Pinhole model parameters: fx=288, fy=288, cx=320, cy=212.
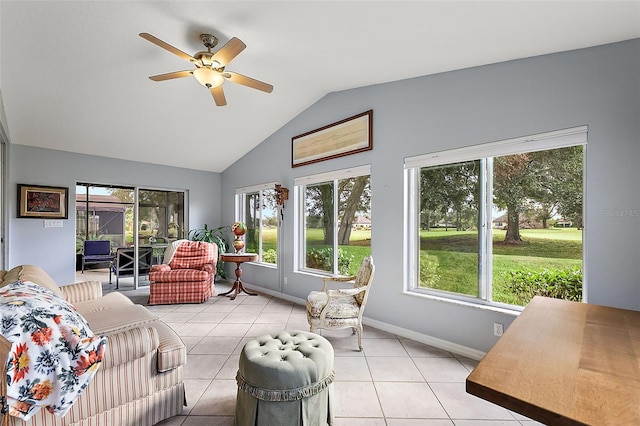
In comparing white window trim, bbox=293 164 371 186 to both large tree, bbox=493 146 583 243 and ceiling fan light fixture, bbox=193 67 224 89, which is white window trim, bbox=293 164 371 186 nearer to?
large tree, bbox=493 146 583 243

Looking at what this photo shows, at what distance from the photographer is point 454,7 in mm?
1899

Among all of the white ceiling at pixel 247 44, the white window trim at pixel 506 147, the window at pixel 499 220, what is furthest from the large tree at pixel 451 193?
the white ceiling at pixel 247 44

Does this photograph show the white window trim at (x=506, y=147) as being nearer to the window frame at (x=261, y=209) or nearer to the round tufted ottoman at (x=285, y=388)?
the round tufted ottoman at (x=285, y=388)

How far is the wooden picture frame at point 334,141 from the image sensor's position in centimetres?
351

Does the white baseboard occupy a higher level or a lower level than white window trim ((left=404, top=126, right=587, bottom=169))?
lower

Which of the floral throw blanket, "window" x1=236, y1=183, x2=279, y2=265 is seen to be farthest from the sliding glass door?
the floral throw blanket

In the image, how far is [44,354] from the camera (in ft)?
3.88

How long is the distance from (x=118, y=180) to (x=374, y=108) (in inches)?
179

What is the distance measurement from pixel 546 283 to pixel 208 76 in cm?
340

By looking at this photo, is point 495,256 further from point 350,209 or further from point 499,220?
point 350,209

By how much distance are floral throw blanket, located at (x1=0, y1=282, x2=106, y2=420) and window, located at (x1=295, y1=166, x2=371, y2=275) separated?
9.53ft

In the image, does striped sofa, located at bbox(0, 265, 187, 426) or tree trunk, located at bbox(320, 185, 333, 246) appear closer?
striped sofa, located at bbox(0, 265, 187, 426)

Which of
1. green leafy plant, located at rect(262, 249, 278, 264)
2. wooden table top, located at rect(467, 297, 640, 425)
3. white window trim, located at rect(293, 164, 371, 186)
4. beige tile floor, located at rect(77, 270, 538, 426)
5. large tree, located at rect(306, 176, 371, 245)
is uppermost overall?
white window trim, located at rect(293, 164, 371, 186)

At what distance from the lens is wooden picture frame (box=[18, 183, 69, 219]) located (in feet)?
13.8
